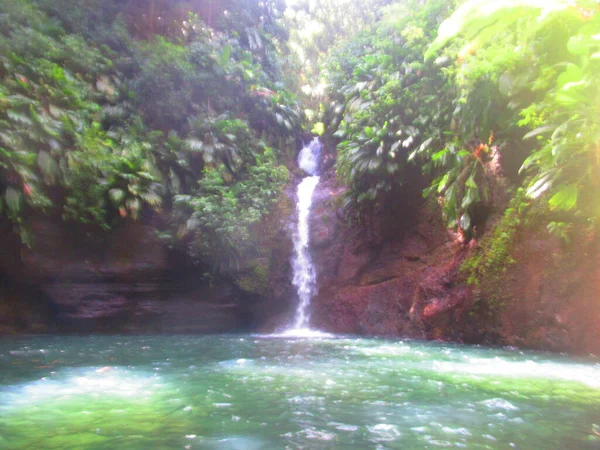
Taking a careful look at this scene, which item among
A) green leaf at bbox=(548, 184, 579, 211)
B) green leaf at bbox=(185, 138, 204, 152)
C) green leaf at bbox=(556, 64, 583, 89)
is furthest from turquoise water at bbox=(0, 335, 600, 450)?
green leaf at bbox=(185, 138, 204, 152)

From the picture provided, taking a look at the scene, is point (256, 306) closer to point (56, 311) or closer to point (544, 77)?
point (56, 311)

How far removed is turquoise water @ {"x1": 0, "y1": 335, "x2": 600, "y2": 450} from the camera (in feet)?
11.0

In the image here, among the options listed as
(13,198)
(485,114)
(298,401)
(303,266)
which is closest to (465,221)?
(485,114)

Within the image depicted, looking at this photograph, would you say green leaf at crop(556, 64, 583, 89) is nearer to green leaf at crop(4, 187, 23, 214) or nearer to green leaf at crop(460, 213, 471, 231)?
green leaf at crop(460, 213, 471, 231)

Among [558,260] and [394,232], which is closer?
[558,260]

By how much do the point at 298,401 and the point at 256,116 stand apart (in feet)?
46.9

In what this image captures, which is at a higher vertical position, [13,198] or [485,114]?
[485,114]

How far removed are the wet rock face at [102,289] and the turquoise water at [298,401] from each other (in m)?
4.98

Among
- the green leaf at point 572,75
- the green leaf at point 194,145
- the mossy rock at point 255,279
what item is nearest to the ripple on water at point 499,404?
the green leaf at point 572,75

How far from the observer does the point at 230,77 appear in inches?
656

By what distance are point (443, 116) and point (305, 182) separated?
6308mm

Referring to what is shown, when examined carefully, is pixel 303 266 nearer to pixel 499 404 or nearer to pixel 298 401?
pixel 298 401

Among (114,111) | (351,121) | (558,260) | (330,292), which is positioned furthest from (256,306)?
(558,260)

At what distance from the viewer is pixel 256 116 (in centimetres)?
1725
